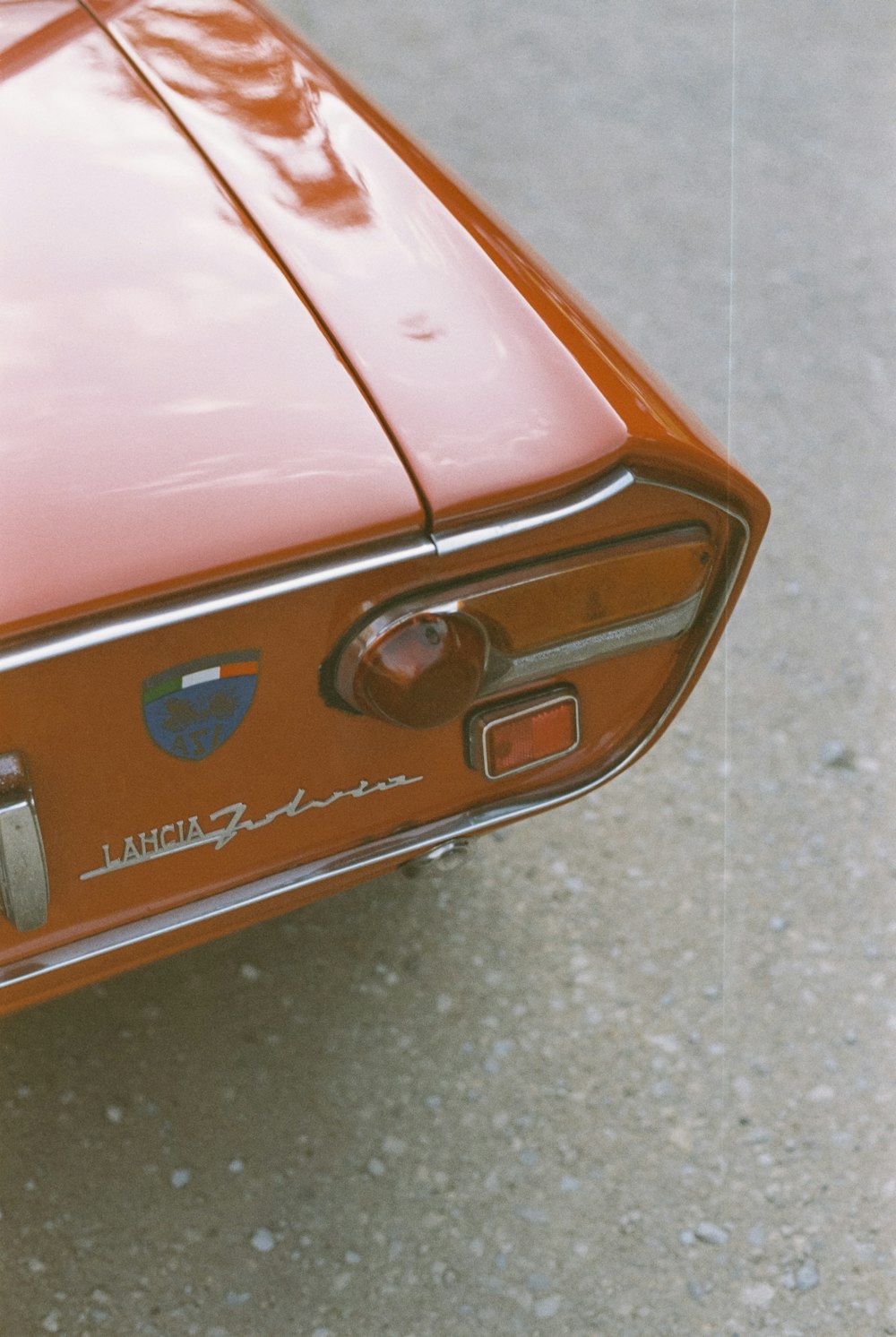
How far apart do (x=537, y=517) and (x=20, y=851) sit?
682 mm

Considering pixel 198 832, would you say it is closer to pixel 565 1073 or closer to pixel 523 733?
pixel 523 733

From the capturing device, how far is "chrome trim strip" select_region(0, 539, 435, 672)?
1370mm

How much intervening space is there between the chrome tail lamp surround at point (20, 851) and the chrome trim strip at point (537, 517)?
517 millimetres

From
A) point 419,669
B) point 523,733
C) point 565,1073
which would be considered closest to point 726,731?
point 565,1073

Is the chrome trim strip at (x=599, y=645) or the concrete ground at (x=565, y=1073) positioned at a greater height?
the chrome trim strip at (x=599, y=645)

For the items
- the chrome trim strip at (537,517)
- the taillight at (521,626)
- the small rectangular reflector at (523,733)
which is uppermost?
the chrome trim strip at (537,517)

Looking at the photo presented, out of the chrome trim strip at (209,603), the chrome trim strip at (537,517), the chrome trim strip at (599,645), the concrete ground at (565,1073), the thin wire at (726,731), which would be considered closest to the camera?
the chrome trim strip at (209,603)

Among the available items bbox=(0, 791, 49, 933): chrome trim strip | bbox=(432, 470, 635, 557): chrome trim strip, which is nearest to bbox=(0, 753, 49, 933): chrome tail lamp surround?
→ bbox=(0, 791, 49, 933): chrome trim strip

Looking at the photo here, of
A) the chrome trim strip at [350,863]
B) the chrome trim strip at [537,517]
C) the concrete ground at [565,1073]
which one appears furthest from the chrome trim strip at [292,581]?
the concrete ground at [565,1073]

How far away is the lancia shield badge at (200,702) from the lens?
1468mm

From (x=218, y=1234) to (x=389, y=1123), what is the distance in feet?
1.01

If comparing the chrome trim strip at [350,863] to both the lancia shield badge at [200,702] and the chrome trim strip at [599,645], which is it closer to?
the chrome trim strip at [599,645]

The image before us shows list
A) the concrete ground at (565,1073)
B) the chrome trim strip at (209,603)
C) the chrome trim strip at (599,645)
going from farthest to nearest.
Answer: the concrete ground at (565,1073)
the chrome trim strip at (599,645)
the chrome trim strip at (209,603)

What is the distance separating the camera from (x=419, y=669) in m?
1.52
